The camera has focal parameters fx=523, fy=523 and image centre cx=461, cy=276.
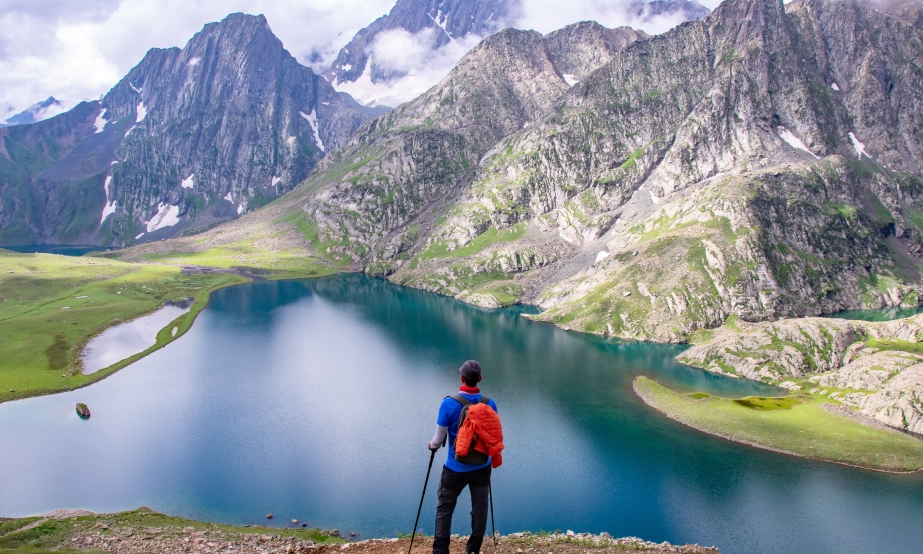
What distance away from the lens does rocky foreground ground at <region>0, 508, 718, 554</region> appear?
27.9m

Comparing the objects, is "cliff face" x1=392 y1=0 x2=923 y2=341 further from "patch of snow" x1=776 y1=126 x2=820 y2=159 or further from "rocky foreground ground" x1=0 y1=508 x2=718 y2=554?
"rocky foreground ground" x1=0 y1=508 x2=718 y2=554

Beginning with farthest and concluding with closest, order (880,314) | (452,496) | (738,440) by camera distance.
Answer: (880,314)
(738,440)
(452,496)

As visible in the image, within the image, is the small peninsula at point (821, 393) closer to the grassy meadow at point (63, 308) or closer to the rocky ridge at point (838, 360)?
the rocky ridge at point (838, 360)

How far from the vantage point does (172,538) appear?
36.5 meters

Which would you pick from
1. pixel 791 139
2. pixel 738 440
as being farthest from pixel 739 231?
pixel 738 440

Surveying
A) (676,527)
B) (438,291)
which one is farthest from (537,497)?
(438,291)

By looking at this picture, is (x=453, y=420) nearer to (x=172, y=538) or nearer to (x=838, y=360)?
(x=172, y=538)

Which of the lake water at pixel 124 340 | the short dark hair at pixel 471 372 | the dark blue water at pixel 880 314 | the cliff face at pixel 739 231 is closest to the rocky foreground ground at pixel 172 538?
the short dark hair at pixel 471 372

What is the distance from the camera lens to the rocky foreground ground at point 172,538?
27938 millimetres

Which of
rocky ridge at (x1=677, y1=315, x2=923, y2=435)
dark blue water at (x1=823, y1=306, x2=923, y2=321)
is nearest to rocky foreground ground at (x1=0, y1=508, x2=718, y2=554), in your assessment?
rocky ridge at (x1=677, y1=315, x2=923, y2=435)

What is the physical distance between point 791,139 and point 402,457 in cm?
19162

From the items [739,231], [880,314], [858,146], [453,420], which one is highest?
[858,146]

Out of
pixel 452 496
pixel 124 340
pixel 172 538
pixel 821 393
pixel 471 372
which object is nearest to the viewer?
pixel 471 372

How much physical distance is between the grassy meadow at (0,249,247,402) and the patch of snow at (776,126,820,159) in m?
202
